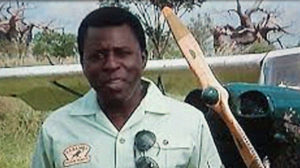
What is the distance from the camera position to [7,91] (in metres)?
7.61

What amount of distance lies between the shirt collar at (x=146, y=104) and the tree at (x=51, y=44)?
9.26m

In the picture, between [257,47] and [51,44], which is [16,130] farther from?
[257,47]

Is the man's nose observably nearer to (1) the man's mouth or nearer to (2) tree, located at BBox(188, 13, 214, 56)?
(1) the man's mouth

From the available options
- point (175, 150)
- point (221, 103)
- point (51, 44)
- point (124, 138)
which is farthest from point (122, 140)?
point (51, 44)

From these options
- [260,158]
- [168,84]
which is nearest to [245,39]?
[168,84]

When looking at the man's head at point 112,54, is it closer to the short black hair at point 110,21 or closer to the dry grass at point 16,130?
the short black hair at point 110,21

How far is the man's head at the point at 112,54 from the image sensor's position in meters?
1.64

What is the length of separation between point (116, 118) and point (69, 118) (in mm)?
101

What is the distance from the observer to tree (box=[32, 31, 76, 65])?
11.3 m

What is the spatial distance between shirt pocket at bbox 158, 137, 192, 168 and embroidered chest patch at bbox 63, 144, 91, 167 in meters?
0.15

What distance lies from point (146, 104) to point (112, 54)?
13cm

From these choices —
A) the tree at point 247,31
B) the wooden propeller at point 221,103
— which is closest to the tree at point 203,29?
the tree at point 247,31

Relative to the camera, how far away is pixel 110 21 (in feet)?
5.51

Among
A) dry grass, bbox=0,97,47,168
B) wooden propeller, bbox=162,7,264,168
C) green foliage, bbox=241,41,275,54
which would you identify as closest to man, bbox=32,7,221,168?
wooden propeller, bbox=162,7,264,168
